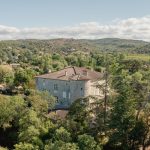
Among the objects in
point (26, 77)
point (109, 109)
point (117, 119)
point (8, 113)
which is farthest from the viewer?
point (26, 77)

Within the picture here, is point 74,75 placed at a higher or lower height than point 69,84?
higher

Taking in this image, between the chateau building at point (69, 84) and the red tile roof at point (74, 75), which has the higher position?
the red tile roof at point (74, 75)

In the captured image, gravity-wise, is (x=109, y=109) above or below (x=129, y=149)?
above

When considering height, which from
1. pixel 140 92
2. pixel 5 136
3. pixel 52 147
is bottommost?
pixel 5 136

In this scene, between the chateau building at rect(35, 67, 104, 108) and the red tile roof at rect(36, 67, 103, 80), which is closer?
the chateau building at rect(35, 67, 104, 108)

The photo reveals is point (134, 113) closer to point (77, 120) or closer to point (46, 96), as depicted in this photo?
point (77, 120)

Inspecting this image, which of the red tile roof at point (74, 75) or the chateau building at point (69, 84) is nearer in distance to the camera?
the chateau building at point (69, 84)

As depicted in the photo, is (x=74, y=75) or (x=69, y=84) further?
(x=74, y=75)

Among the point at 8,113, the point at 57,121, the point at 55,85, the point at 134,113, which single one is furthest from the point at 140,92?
the point at 55,85

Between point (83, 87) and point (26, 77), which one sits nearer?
Result: point (83, 87)

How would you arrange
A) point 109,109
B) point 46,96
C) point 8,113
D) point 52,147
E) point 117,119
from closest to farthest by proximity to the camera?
1. point 52,147
2. point 117,119
3. point 109,109
4. point 8,113
5. point 46,96

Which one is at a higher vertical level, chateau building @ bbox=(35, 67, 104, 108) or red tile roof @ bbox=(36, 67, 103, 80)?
red tile roof @ bbox=(36, 67, 103, 80)
